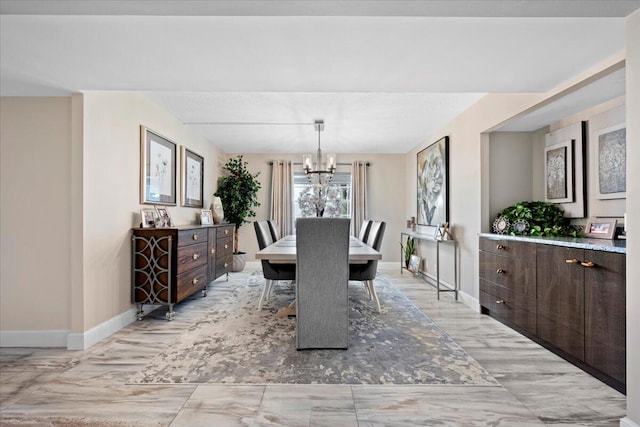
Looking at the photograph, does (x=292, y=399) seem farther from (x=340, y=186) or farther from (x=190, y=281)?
(x=340, y=186)

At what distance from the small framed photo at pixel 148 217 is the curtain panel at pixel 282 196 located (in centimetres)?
323

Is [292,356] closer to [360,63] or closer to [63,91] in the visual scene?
[360,63]

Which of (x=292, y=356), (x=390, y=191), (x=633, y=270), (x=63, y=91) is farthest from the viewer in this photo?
(x=390, y=191)

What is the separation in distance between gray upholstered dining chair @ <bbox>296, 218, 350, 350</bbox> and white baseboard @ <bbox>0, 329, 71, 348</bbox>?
1.99 m

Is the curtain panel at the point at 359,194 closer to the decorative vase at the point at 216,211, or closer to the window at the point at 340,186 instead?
the window at the point at 340,186

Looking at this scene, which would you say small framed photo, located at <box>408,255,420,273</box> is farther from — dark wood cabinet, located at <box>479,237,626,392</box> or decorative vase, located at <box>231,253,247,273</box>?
decorative vase, located at <box>231,253,247,273</box>

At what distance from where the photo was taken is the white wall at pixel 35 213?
2.90m

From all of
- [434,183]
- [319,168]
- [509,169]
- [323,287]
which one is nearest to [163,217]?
[319,168]

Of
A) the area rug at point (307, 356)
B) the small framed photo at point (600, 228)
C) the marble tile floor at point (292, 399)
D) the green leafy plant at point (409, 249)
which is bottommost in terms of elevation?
the marble tile floor at point (292, 399)

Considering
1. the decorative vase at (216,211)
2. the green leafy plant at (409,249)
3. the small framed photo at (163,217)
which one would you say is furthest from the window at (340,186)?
the small framed photo at (163,217)

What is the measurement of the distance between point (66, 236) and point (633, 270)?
3838 mm

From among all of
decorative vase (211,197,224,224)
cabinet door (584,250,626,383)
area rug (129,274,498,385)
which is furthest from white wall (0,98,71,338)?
cabinet door (584,250,626,383)

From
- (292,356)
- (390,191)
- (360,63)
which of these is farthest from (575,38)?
(390,191)

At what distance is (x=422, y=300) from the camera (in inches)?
172
